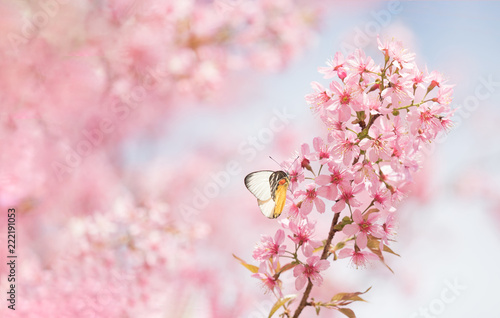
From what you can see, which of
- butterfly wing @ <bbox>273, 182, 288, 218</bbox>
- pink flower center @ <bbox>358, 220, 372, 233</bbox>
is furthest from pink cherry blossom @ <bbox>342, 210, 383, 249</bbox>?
butterfly wing @ <bbox>273, 182, 288, 218</bbox>

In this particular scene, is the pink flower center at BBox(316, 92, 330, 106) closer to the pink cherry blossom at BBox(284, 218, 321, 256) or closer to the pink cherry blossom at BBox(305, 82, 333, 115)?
the pink cherry blossom at BBox(305, 82, 333, 115)

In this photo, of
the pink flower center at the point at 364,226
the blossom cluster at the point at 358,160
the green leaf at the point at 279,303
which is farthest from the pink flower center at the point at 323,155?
the green leaf at the point at 279,303

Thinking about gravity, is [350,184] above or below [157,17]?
below

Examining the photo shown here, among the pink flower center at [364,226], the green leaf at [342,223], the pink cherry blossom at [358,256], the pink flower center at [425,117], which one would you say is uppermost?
the pink flower center at [425,117]

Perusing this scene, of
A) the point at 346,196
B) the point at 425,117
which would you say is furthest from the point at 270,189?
the point at 425,117

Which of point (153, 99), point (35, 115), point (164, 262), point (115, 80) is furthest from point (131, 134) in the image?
point (164, 262)

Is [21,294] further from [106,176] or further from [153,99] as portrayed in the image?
[153,99]

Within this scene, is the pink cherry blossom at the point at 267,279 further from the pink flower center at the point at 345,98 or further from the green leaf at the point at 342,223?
the pink flower center at the point at 345,98

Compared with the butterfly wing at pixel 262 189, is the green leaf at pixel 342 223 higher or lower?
lower
